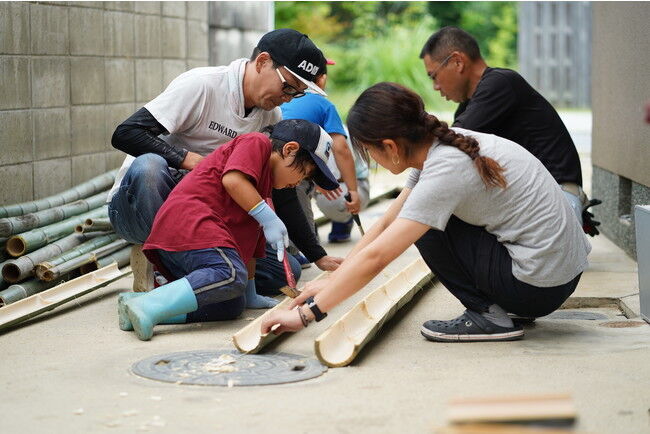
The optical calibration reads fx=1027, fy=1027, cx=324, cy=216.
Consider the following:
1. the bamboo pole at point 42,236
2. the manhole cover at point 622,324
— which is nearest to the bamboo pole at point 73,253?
the bamboo pole at point 42,236

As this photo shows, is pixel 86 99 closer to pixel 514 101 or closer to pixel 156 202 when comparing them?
pixel 156 202

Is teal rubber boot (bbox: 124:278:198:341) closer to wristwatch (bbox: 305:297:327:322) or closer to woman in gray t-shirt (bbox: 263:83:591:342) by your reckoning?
woman in gray t-shirt (bbox: 263:83:591:342)

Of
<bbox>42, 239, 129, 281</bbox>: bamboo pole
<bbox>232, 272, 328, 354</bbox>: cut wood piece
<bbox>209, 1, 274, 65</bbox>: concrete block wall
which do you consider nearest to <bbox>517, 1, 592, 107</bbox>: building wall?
<bbox>209, 1, 274, 65</bbox>: concrete block wall

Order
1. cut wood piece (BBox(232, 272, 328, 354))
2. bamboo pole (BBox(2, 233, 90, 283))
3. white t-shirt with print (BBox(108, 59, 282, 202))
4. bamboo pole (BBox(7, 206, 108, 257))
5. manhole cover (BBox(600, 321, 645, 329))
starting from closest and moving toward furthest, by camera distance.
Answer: cut wood piece (BBox(232, 272, 328, 354)) < manhole cover (BBox(600, 321, 645, 329)) < white t-shirt with print (BBox(108, 59, 282, 202)) < bamboo pole (BBox(2, 233, 90, 283)) < bamboo pole (BBox(7, 206, 108, 257))

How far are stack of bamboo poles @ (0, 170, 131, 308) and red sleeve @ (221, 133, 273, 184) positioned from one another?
1.31 metres

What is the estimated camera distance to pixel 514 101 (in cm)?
532

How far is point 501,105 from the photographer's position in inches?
207

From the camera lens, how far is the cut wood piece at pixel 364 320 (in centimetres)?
367

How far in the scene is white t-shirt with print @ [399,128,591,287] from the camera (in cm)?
368

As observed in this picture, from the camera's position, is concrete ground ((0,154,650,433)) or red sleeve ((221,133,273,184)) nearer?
concrete ground ((0,154,650,433))

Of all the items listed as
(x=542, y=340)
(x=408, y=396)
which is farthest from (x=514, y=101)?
(x=408, y=396)

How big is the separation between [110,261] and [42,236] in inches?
18.2

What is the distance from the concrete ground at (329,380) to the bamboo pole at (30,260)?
16.2 inches

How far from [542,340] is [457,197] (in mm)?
825
